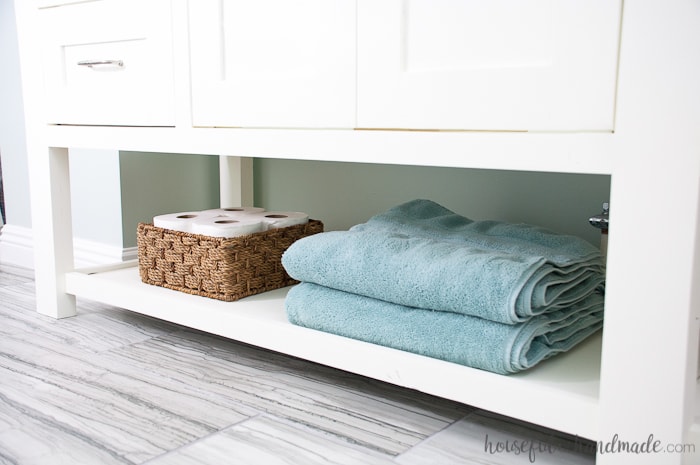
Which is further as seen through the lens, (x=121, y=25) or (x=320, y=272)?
(x=121, y=25)

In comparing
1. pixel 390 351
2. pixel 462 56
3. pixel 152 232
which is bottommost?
pixel 390 351

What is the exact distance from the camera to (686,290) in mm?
661

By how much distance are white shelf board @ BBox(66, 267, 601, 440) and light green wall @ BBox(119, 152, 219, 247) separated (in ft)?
1.27

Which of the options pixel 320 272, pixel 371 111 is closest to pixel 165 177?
pixel 320 272

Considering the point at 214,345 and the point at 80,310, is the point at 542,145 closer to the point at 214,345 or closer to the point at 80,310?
the point at 214,345

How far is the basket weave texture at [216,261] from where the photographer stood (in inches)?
45.8

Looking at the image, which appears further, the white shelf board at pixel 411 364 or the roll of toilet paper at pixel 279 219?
the roll of toilet paper at pixel 279 219

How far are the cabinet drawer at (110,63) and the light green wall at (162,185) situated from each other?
0.34 meters

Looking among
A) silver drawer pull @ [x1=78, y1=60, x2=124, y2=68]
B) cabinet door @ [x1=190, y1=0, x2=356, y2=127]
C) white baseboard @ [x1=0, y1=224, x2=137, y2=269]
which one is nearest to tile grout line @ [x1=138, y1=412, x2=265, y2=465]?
cabinet door @ [x1=190, y1=0, x2=356, y2=127]

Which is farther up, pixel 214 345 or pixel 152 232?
pixel 152 232

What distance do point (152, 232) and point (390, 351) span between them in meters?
0.59

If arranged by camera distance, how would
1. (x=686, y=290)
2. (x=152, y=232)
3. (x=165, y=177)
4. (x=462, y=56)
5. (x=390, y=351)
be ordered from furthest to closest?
1. (x=165, y=177)
2. (x=152, y=232)
3. (x=390, y=351)
4. (x=462, y=56)
5. (x=686, y=290)

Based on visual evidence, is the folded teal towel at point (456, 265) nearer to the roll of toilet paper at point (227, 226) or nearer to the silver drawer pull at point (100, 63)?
the roll of toilet paper at point (227, 226)

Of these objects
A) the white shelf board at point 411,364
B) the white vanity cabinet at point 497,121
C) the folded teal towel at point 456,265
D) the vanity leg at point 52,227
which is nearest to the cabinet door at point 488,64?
the white vanity cabinet at point 497,121
